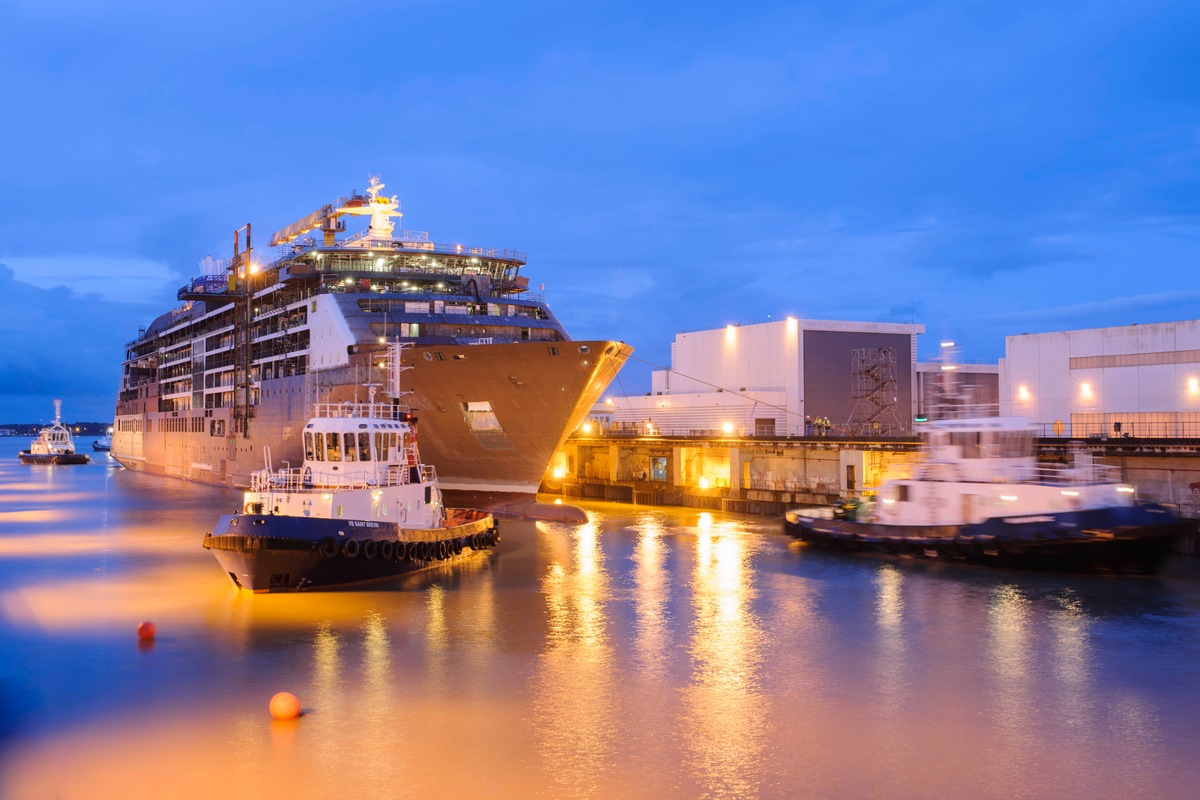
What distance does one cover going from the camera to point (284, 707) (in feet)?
50.9

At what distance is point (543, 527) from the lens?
44625 millimetres

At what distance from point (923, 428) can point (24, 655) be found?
2945cm

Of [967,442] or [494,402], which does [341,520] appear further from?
[967,442]

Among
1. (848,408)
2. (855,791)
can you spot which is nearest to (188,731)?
(855,791)

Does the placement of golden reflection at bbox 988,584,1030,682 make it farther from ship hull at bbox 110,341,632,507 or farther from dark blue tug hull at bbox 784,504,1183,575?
ship hull at bbox 110,341,632,507

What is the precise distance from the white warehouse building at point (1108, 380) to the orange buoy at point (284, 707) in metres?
40.7

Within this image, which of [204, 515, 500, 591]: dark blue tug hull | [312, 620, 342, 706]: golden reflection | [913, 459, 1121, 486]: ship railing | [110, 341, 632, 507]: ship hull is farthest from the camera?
[110, 341, 632, 507]: ship hull

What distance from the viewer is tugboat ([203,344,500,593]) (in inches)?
992

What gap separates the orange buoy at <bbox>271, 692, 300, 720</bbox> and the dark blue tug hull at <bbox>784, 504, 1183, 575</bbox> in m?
23.8

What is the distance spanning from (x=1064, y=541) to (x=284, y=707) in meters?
24.2

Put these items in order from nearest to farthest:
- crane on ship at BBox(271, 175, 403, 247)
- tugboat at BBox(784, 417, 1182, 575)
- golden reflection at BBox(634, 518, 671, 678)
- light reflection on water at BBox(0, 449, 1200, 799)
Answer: light reflection on water at BBox(0, 449, 1200, 799), golden reflection at BBox(634, 518, 671, 678), tugboat at BBox(784, 417, 1182, 575), crane on ship at BBox(271, 175, 403, 247)

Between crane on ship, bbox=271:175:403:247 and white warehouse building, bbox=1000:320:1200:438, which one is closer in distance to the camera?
white warehouse building, bbox=1000:320:1200:438

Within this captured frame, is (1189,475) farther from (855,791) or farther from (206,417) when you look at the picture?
(206,417)

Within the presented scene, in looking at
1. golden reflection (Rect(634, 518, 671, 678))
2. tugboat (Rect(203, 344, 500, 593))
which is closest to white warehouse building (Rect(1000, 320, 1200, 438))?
golden reflection (Rect(634, 518, 671, 678))
